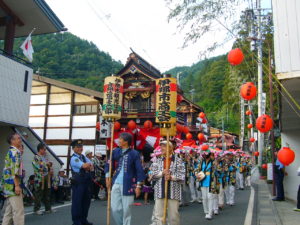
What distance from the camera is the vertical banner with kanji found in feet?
29.2

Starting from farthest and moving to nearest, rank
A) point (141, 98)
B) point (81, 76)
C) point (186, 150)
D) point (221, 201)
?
point (81, 76) < point (141, 98) < point (186, 150) < point (221, 201)

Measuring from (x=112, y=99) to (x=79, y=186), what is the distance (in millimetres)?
3129

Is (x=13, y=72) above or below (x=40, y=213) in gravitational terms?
above

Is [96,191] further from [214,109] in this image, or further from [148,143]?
[214,109]

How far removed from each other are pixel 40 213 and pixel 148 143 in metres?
8.70

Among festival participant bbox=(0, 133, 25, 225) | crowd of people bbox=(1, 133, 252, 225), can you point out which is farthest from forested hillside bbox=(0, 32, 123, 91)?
festival participant bbox=(0, 133, 25, 225)

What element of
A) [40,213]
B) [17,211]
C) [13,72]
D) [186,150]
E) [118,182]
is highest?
[13,72]

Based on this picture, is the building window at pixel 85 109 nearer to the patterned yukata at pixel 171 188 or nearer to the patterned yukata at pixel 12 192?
the patterned yukata at pixel 12 192

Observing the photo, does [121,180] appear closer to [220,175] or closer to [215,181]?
[215,181]

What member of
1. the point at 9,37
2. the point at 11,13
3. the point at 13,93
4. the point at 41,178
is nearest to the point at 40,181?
the point at 41,178

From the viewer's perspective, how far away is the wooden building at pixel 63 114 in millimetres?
23219

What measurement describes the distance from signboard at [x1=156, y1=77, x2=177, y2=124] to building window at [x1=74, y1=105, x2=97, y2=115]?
1637 centimetres

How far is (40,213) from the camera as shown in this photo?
8656 mm

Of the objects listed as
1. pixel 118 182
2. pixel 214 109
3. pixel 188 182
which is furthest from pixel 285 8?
pixel 214 109
